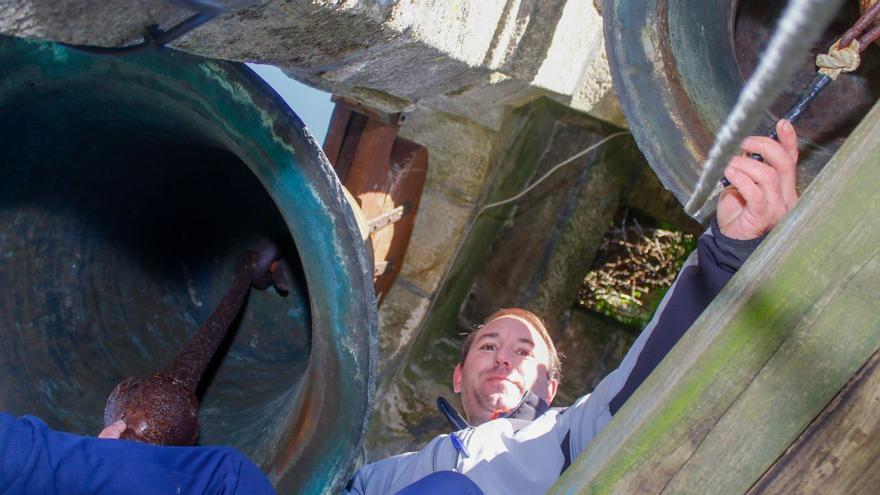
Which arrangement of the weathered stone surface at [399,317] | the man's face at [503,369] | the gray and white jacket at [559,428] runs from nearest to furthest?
the gray and white jacket at [559,428]
the man's face at [503,369]
the weathered stone surface at [399,317]

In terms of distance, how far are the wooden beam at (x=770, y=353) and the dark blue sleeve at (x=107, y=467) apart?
46 centimetres

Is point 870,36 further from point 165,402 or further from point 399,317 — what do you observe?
point 399,317

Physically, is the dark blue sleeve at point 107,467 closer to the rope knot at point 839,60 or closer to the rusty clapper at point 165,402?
the rusty clapper at point 165,402

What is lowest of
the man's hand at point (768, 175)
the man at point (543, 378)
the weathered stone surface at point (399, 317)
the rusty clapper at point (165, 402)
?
the weathered stone surface at point (399, 317)

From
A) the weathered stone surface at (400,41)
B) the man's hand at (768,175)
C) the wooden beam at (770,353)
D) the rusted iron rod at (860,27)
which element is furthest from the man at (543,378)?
the weathered stone surface at (400,41)

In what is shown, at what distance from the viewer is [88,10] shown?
0.68 m

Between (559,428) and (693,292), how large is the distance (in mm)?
440

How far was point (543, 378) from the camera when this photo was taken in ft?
5.38

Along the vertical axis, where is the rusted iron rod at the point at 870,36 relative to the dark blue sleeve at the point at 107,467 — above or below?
above

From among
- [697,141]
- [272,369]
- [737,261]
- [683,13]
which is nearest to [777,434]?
[737,261]

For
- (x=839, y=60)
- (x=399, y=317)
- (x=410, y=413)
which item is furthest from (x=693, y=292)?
(x=410, y=413)

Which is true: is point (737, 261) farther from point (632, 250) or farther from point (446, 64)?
point (632, 250)

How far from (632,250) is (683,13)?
999mm

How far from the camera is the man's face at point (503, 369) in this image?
159cm
